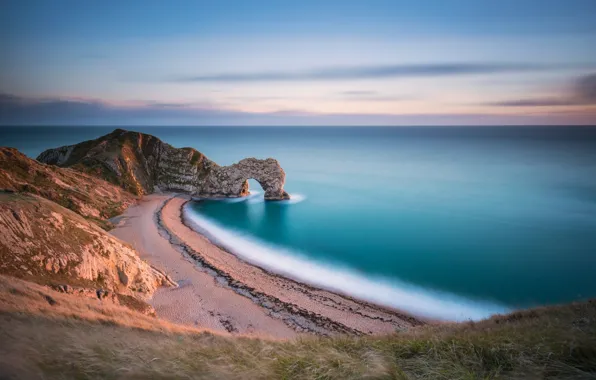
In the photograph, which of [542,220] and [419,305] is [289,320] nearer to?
[419,305]

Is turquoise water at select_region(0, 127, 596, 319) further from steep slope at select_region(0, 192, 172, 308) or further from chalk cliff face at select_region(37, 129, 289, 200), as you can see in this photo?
steep slope at select_region(0, 192, 172, 308)

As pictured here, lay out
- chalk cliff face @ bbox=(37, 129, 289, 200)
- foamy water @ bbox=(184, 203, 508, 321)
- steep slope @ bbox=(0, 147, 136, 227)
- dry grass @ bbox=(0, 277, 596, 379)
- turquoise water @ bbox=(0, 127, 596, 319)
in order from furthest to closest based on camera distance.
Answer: chalk cliff face @ bbox=(37, 129, 289, 200) → steep slope @ bbox=(0, 147, 136, 227) → turquoise water @ bbox=(0, 127, 596, 319) → foamy water @ bbox=(184, 203, 508, 321) → dry grass @ bbox=(0, 277, 596, 379)

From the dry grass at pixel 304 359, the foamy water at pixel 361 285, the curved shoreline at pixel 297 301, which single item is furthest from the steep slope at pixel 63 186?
the dry grass at pixel 304 359

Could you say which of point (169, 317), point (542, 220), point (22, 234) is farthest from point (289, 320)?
point (542, 220)

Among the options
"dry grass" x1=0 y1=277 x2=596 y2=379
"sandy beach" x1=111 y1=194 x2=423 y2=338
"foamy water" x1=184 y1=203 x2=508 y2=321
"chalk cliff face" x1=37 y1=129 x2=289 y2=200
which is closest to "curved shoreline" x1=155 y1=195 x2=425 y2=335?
"sandy beach" x1=111 y1=194 x2=423 y2=338

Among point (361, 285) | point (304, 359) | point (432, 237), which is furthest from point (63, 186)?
point (432, 237)

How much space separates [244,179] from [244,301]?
106 ft

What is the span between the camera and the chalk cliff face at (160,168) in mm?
47688

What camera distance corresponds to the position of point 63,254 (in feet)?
54.5

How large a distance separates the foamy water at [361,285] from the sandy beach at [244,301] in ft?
4.58

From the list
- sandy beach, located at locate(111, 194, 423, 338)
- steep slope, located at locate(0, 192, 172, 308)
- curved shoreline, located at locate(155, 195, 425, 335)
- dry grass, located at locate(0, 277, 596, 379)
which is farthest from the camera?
curved shoreline, located at locate(155, 195, 425, 335)

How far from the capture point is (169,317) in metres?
18.1

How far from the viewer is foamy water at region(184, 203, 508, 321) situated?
21578 millimetres

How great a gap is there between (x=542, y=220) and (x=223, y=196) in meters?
45.3
